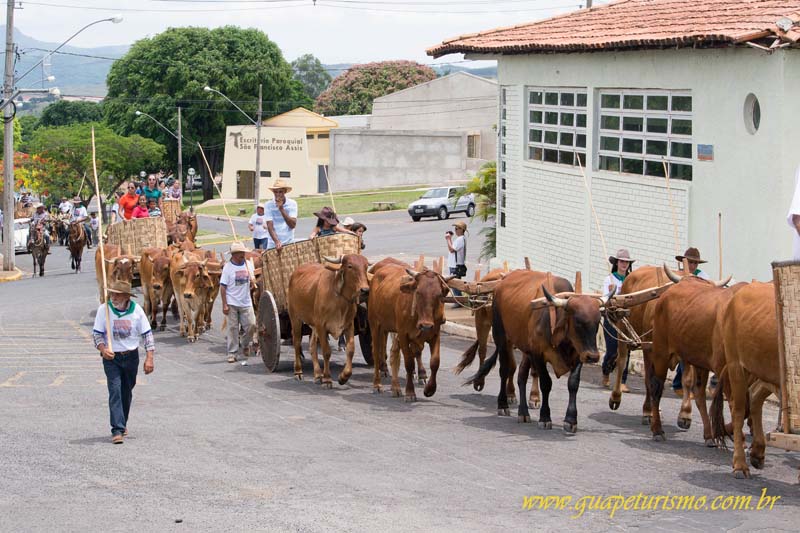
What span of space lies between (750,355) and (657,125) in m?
9.78

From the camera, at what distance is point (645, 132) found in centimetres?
2034

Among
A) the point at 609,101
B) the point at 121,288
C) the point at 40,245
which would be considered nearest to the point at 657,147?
the point at 609,101

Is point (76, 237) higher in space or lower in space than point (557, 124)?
lower

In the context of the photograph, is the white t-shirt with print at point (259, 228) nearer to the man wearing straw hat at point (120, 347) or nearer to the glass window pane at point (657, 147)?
the glass window pane at point (657, 147)

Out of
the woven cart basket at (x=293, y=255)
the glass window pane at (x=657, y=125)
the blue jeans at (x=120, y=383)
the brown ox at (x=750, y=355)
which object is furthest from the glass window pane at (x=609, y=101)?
the blue jeans at (x=120, y=383)

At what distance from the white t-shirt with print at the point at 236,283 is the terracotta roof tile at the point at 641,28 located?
6870 mm

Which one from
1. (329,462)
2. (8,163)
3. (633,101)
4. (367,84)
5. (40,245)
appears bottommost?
(329,462)

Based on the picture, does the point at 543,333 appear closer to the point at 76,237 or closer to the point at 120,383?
the point at 120,383

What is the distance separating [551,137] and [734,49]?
6316 mm

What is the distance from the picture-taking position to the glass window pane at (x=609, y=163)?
21438 mm

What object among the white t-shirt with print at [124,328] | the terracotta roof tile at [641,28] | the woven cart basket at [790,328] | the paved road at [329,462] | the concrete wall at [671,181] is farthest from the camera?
the terracotta roof tile at [641,28]

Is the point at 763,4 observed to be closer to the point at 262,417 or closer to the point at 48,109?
the point at 262,417

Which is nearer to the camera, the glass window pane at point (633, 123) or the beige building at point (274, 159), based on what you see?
the glass window pane at point (633, 123)

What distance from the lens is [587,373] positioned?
720 inches
